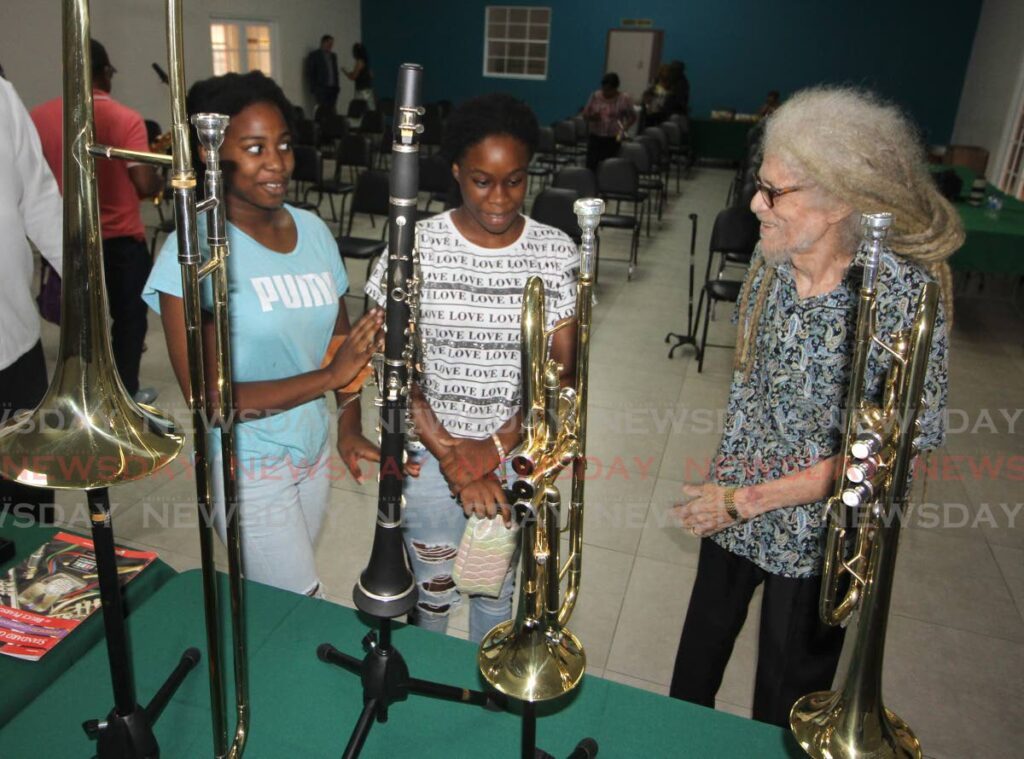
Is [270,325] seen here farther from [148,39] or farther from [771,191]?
[148,39]

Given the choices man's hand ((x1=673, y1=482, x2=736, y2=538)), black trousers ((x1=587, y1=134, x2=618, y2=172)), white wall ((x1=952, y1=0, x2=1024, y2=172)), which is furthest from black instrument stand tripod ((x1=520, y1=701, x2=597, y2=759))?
white wall ((x1=952, y1=0, x2=1024, y2=172))

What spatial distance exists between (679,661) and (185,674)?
47.9 inches

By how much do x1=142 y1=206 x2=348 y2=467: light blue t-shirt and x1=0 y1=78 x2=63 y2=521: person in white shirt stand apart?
693 mm

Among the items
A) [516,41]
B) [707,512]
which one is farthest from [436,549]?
[516,41]

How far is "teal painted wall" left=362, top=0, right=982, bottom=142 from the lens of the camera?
13523mm

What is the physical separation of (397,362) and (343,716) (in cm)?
74

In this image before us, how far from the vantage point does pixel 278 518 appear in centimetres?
182

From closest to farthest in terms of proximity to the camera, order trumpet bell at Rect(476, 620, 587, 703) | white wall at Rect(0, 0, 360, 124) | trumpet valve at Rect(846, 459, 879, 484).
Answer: trumpet valve at Rect(846, 459, 879, 484) < trumpet bell at Rect(476, 620, 587, 703) < white wall at Rect(0, 0, 360, 124)

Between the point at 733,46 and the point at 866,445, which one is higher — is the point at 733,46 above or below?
above

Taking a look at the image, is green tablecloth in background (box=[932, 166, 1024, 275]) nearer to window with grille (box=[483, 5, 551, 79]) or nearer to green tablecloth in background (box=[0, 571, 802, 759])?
green tablecloth in background (box=[0, 571, 802, 759])

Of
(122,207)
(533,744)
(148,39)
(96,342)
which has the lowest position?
(533,744)

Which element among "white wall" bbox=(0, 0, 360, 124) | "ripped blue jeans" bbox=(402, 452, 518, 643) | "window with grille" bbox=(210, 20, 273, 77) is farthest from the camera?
"window with grille" bbox=(210, 20, 273, 77)

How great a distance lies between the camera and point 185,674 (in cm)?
153

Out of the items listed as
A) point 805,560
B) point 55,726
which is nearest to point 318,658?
point 55,726
